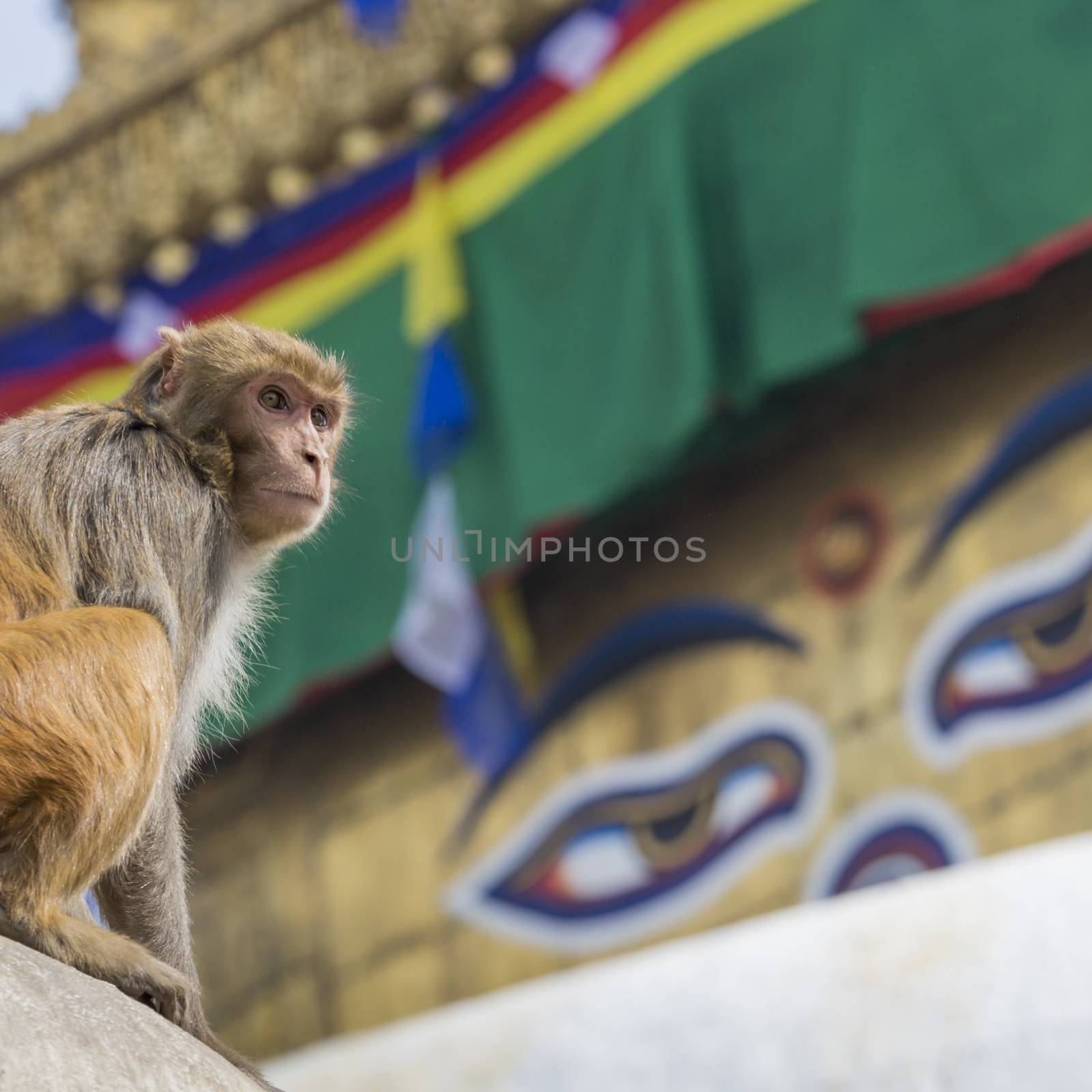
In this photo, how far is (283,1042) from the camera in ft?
26.1

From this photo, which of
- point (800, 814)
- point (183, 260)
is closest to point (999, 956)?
point (800, 814)

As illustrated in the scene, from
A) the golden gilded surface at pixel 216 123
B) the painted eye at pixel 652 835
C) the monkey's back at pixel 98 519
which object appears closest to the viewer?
the monkey's back at pixel 98 519

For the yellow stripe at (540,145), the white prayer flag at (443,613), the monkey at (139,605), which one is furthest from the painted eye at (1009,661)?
the monkey at (139,605)

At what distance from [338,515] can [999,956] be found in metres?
3.11

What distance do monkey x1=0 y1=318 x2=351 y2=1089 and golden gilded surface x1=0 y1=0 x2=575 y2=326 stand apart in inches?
165

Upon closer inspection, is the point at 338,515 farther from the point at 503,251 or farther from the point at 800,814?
the point at 800,814

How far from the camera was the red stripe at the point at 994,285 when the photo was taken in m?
6.65

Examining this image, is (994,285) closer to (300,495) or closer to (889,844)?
(889,844)

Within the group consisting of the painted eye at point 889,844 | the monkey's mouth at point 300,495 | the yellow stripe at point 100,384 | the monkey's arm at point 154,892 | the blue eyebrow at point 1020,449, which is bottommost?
the monkey's arm at point 154,892

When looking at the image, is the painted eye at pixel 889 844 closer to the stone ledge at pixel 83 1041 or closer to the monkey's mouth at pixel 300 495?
the monkey's mouth at pixel 300 495

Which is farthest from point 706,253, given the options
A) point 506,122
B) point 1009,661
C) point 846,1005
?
point 846,1005

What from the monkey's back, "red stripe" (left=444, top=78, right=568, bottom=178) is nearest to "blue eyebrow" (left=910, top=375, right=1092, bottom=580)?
"red stripe" (left=444, top=78, right=568, bottom=178)

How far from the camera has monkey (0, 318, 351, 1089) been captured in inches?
115

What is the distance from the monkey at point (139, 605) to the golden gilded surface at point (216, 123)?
4.19 m
